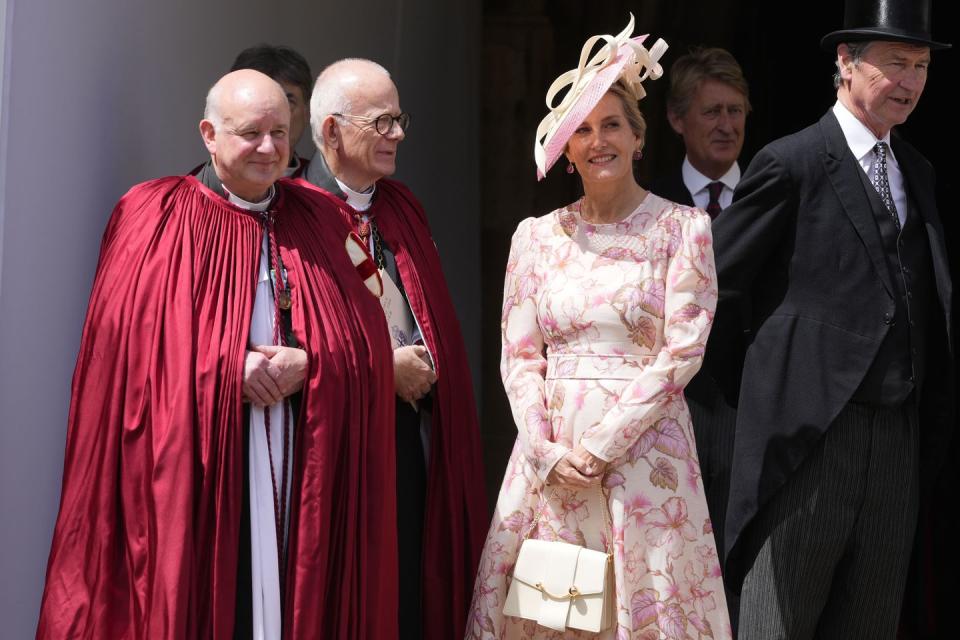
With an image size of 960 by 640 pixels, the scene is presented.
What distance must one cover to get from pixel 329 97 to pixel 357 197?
313mm

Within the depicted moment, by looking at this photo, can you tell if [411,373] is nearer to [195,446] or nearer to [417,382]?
[417,382]

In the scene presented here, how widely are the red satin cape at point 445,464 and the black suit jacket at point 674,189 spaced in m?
0.96

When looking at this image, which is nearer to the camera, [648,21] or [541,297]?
[541,297]

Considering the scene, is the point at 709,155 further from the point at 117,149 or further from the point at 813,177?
the point at 117,149

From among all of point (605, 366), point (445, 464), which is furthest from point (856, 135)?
point (445, 464)

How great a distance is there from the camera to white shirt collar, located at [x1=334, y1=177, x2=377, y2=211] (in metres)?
4.63

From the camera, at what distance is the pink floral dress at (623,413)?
3840 mm

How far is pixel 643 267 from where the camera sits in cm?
397

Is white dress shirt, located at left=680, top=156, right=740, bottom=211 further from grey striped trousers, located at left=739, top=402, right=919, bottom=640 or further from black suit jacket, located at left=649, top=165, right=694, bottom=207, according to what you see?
grey striped trousers, located at left=739, top=402, right=919, bottom=640

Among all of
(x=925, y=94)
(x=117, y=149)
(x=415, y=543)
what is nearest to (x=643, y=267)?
(x=415, y=543)

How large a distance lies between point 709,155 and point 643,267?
56.4 inches

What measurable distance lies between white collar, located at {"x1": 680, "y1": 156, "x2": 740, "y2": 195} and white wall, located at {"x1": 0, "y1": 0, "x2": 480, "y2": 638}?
5.27ft

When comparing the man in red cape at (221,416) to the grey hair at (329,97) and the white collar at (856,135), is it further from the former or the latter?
the white collar at (856,135)

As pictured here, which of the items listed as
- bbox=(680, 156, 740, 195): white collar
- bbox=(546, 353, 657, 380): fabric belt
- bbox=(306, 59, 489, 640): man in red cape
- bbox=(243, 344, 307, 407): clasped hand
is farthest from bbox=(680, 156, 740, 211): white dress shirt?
bbox=(243, 344, 307, 407): clasped hand
